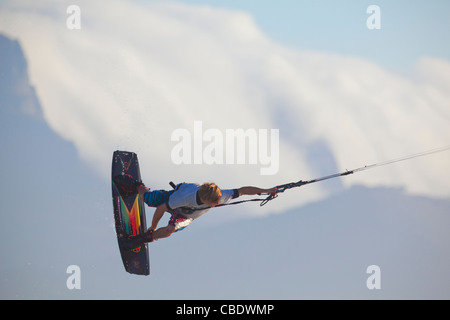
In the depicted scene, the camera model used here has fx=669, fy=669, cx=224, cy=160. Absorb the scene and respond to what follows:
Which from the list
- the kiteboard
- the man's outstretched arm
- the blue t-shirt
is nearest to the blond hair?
the blue t-shirt

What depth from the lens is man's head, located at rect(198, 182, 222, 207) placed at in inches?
309

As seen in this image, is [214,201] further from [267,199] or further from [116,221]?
[116,221]

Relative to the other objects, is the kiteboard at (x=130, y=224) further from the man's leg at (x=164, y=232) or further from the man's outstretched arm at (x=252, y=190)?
the man's outstretched arm at (x=252, y=190)

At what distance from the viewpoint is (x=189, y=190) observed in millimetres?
8164

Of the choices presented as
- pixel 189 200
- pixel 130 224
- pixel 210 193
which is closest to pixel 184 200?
pixel 189 200

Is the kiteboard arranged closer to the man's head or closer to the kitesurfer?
the kitesurfer

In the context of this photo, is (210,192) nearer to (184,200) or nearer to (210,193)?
(210,193)

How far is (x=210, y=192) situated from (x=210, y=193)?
12 mm

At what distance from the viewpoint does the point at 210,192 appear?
7844 millimetres

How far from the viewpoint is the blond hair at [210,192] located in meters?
7.85

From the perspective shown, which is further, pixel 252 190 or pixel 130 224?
pixel 130 224

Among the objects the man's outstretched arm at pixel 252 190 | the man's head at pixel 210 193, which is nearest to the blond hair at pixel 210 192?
the man's head at pixel 210 193

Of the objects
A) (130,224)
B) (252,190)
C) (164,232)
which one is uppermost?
(252,190)

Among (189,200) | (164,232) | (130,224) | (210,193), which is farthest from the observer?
(130,224)
